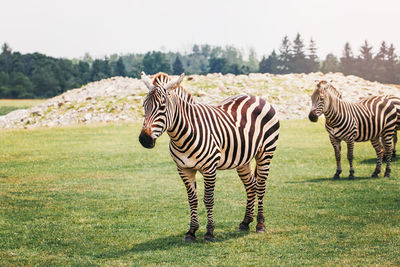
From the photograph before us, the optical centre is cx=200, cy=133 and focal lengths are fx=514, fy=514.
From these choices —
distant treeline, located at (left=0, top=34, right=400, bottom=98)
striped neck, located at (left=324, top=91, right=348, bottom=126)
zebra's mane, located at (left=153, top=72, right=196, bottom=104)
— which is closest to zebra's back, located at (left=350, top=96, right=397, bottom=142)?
striped neck, located at (left=324, top=91, right=348, bottom=126)

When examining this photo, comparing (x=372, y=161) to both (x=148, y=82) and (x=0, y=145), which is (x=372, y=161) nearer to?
(x=148, y=82)

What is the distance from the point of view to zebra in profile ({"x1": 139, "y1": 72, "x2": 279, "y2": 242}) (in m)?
7.22

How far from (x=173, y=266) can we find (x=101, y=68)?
320 ft

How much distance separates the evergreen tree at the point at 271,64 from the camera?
349ft

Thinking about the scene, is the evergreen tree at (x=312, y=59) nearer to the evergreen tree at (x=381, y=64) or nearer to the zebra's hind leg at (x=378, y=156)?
the evergreen tree at (x=381, y=64)

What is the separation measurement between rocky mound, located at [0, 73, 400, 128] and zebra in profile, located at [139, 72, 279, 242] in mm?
29888

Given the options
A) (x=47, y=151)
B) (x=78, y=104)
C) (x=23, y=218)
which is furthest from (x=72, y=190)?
(x=78, y=104)

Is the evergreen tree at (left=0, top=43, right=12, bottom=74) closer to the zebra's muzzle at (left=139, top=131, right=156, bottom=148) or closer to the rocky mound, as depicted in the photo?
the rocky mound

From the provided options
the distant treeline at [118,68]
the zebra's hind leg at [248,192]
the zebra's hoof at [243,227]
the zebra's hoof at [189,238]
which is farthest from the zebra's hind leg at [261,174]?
the distant treeline at [118,68]

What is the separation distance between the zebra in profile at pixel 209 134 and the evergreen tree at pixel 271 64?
99040 mm

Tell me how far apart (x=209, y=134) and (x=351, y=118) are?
796 centimetres

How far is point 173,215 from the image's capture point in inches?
417

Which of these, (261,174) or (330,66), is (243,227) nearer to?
(261,174)

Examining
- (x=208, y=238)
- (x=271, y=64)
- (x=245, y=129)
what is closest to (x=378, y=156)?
(x=245, y=129)
